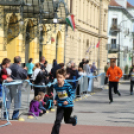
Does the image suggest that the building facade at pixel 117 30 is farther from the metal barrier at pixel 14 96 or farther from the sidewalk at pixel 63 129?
the sidewalk at pixel 63 129

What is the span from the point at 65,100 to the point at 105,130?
1.62 meters

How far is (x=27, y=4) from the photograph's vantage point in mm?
22344

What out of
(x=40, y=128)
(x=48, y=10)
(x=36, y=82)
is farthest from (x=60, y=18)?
(x=40, y=128)

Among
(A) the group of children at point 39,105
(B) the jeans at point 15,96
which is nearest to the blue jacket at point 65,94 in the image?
(B) the jeans at point 15,96

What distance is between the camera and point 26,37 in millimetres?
26828

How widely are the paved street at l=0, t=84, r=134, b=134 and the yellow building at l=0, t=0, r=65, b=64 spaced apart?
30.6ft

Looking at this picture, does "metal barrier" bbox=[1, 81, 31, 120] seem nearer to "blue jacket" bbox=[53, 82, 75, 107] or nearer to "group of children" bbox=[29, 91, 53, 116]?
"group of children" bbox=[29, 91, 53, 116]

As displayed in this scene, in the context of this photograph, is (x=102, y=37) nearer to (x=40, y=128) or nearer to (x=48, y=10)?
(x=48, y=10)

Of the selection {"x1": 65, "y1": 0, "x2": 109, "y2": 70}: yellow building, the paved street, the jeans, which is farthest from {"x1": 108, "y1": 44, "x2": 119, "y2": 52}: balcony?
the jeans

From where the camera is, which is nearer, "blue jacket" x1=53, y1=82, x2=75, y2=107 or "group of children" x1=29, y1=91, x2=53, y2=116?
"blue jacket" x1=53, y1=82, x2=75, y2=107

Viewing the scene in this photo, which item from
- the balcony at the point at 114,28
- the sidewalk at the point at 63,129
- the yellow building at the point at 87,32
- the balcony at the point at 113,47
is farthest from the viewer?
the balcony at the point at 113,47

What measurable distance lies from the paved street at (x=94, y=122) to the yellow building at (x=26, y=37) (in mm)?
9337

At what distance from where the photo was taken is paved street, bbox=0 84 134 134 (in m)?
8.87

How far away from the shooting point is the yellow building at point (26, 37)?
22875 mm
